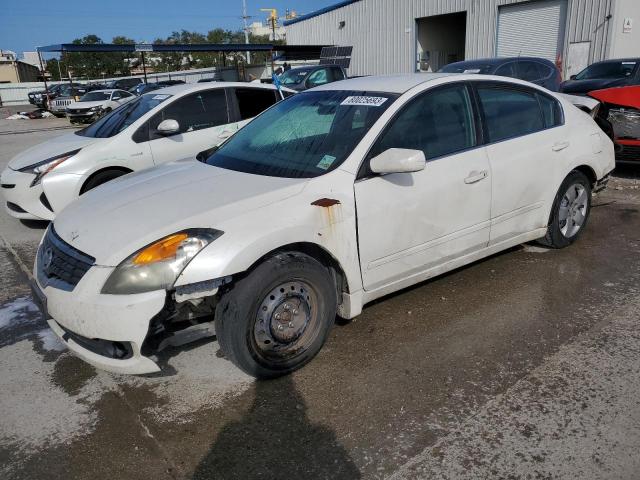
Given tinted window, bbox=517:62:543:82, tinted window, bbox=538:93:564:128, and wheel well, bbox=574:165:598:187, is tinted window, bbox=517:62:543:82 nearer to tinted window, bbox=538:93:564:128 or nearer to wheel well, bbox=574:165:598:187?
wheel well, bbox=574:165:598:187

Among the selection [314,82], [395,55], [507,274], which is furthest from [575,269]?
[395,55]

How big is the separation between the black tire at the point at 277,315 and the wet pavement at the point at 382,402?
157 mm

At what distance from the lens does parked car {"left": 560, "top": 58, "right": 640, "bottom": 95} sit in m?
9.55

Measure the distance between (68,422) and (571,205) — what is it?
430 cm

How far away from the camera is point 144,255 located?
2.67 m

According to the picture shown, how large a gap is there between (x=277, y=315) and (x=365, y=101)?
1.62 metres

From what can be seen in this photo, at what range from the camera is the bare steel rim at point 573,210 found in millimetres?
4695

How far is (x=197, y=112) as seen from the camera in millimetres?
6652

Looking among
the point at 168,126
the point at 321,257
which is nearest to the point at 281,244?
the point at 321,257

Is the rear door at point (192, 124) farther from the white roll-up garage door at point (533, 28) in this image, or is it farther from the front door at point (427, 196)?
the white roll-up garage door at point (533, 28)

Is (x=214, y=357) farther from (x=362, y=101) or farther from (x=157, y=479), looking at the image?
(x=362, y=101)

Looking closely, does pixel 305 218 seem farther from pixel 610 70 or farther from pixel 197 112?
pixel 610 70

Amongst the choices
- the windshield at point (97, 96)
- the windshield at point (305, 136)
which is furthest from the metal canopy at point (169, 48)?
the windshield at point (305, 136)

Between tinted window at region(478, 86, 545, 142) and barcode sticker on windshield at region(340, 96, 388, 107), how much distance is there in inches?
34.7
